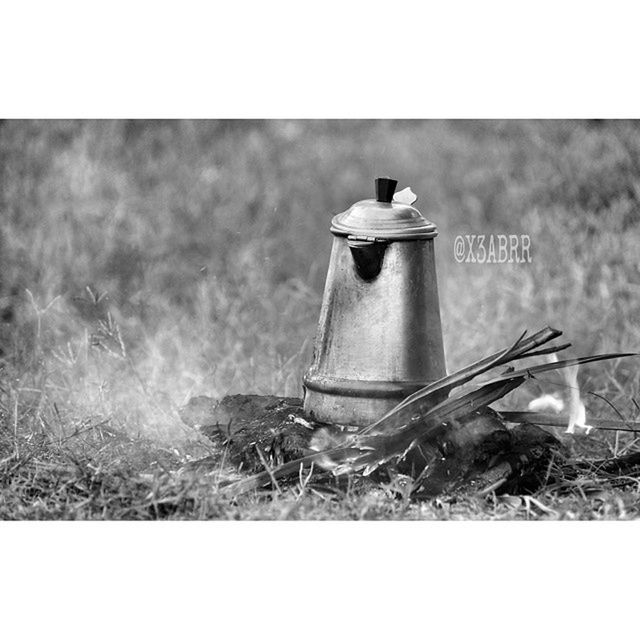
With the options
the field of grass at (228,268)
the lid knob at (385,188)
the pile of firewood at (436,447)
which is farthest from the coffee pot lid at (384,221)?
the field of grass at (228,268)

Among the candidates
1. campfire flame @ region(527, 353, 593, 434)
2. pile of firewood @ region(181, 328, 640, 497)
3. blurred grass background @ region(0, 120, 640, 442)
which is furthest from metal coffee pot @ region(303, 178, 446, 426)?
blurred grass background @ region(0, 120, 640, 442)

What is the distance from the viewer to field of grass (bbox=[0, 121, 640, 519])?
3.92 m

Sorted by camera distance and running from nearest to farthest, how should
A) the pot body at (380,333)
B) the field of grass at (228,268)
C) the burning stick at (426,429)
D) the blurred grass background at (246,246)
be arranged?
the burning stick at (426,429) < the pot body at (380,333) < the field of grass at (228,268) < the blurred grass background at (246,246)

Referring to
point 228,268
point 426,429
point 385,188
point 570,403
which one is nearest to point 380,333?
point 426,429

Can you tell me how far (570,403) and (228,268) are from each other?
1988 mm

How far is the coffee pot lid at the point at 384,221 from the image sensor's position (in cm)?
356

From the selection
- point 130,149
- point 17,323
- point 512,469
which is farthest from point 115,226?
point 512,469

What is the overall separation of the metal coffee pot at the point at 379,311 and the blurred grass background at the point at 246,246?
0.73 metres

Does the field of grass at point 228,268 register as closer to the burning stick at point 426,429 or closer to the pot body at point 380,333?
the burning stick at point 426,429

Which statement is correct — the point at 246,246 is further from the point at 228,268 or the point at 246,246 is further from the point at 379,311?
the point at 379,311

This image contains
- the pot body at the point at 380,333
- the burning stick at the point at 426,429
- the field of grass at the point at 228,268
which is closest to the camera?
the burning stick at the point at 426,429

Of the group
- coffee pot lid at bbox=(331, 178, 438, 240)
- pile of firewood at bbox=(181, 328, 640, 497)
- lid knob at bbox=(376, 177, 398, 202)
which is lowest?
pile of firewood at bbox=(181, 328, 640, 497)

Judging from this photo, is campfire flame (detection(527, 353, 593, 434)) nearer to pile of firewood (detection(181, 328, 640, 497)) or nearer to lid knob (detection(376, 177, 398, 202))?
pile of firewood (detection(181, 328, 640, 497))

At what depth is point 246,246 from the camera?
540 centimetres
